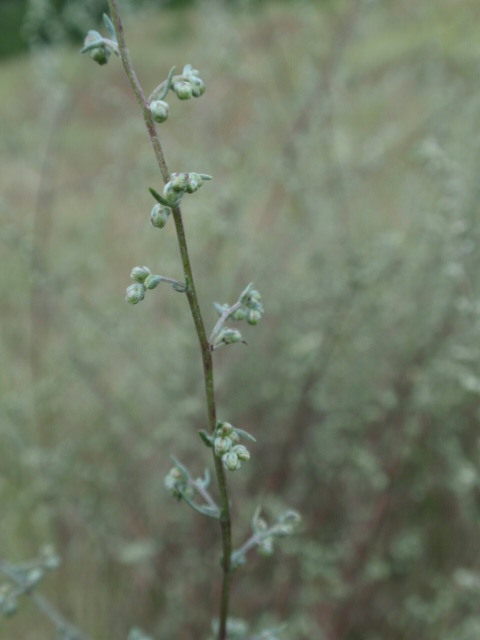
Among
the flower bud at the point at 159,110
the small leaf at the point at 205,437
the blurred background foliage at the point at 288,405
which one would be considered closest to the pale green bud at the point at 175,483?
the small leaf at the point at 205,437

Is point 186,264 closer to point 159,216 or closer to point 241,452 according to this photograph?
point 159,216

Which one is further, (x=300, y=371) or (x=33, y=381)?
(x=33, y=381)

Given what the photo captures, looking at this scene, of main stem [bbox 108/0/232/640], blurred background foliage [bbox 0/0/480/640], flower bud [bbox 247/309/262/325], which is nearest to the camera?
main stem [bbox 108/0/232/640]

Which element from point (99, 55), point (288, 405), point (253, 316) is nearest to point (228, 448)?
point (253, 316)

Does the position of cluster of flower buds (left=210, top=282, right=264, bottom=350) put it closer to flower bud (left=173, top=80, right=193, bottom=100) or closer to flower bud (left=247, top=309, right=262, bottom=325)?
flower bud (left=247, top=309, right=262, bottom=325)

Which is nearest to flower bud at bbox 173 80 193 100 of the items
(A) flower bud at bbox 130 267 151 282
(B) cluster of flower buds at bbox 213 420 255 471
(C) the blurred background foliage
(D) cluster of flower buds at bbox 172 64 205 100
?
(D) cluster of flower buds at bbox 172 64 205 100

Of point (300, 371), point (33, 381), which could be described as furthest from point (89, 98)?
point (300, 371)

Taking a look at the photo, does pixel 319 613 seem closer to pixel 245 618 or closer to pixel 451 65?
pixel 245 618
